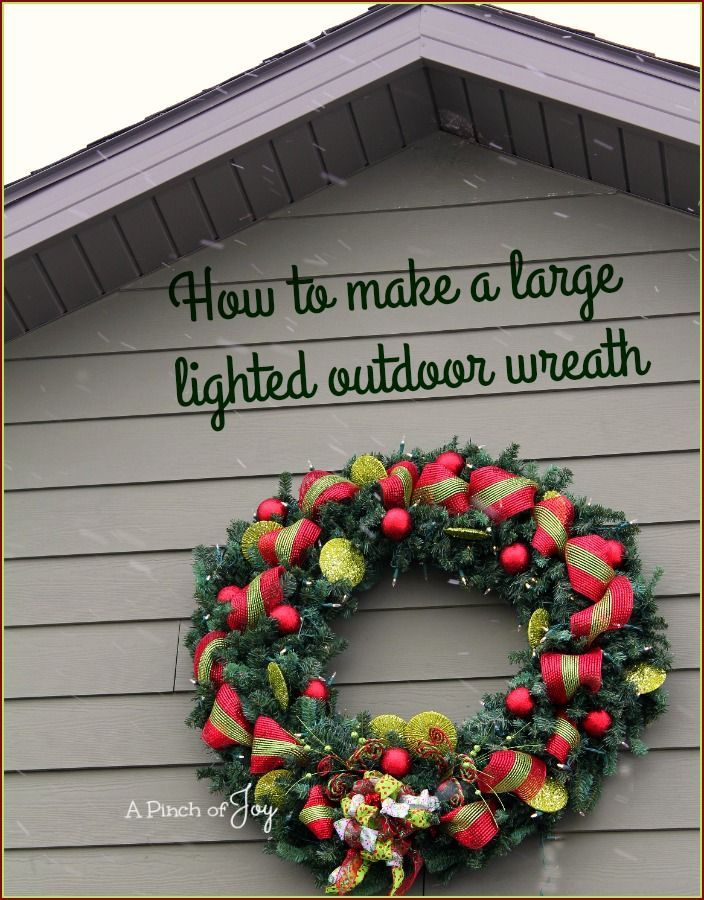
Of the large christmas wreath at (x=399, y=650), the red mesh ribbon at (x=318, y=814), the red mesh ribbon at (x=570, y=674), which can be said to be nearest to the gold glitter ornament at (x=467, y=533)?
the large christmas wreath at (x=399, y=650)

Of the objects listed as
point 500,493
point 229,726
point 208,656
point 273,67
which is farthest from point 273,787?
point 273,67

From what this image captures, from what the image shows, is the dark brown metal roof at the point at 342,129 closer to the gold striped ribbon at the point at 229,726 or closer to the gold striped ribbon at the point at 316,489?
the gold striped ribbon at the point at 316,489

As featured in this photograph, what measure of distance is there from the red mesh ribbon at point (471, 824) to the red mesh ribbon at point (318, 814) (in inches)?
13.9

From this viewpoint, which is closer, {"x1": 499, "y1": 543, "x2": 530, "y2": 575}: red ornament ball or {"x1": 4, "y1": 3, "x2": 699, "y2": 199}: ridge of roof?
{"x1": 499, "y1": 543, "x2": 530, "y2": 575}: red ornament ball

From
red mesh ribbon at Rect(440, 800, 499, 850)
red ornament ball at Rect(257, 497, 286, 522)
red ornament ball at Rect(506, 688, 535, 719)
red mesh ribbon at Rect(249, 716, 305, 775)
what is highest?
red ornament ball at Rect(257, 497, 286, 522)

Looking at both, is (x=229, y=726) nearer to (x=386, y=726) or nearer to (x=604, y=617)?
(x=386, y=726)

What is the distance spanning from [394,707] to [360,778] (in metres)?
0.37

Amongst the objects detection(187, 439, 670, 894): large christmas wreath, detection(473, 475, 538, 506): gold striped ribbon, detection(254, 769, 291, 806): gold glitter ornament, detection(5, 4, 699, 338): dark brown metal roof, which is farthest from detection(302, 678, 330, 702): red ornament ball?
detection(5, 4, 699, 338): dark brown metal roof

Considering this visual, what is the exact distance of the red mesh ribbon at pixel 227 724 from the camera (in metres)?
4.08

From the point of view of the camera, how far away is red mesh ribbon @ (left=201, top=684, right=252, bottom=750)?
4.08 metres

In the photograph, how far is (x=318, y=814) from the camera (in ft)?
12.8

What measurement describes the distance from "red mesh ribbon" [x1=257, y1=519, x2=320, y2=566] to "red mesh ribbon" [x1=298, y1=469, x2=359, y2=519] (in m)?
0.06

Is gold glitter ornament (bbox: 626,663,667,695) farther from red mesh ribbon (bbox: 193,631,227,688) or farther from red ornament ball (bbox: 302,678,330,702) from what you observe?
red mesh ribbon (bbox: 193,631,227,688)

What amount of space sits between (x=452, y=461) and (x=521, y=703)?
879mm
